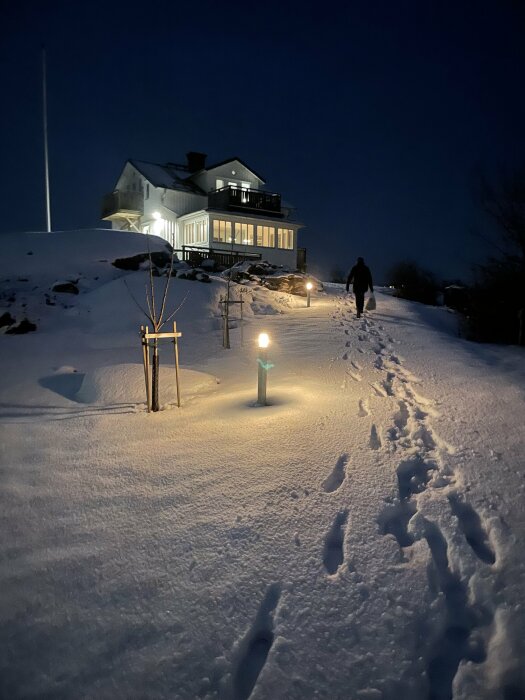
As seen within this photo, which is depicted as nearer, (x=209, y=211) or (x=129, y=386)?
(x=129, y=386)

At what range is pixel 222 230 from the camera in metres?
25.6

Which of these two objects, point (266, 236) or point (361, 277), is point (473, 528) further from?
point (266, 236)

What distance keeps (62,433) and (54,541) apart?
93.6 inches

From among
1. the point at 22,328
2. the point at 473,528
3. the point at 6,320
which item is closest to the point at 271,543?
the point at 473,528

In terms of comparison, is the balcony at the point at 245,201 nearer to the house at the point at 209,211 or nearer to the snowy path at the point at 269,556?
the house at the point at 209,211

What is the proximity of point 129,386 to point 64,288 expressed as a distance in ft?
28.9

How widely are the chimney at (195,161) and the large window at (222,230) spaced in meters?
8.14

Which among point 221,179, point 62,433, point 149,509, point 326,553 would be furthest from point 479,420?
point 221,179

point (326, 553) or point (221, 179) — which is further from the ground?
point (221, 179)

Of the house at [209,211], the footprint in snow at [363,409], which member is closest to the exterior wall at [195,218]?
the house at [209,211]

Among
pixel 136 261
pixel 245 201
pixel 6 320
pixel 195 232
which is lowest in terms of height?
pixel 6 320

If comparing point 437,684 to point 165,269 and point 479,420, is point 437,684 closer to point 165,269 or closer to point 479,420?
point 479,420

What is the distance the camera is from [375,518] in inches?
114

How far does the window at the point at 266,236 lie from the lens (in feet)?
88.3
